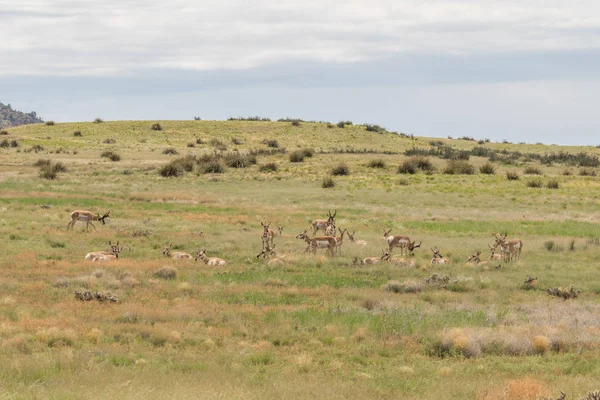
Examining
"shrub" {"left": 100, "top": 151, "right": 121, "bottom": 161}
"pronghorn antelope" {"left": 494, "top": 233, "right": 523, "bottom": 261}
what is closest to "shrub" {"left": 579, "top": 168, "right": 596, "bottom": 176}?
"pronghorn antelope" {"left": 494, "top": 233, "right": 523, "bottom": 261}

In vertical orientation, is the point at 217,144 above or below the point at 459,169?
above

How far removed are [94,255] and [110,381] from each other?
13577mm

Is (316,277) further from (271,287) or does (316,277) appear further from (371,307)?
(371,307)

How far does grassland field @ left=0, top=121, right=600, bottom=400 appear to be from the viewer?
12.5 m

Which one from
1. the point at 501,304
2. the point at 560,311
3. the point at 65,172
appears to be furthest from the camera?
the point at 65,172

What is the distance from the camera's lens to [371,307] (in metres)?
19.0

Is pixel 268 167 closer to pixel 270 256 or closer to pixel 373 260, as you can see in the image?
pixel 270 256

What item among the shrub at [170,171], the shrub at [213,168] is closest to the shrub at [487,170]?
the shrub at [213,168]

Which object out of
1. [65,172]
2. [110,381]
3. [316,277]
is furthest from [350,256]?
[65,172]

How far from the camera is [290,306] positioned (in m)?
18.7

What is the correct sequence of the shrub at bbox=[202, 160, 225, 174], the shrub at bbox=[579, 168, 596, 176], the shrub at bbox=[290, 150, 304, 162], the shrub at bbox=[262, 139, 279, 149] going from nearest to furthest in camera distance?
the shrub at bbox=[202, 160, 225, 174]
the shrub at bbox=[579, 168, 596, 176]
the shrub at bbox=[290, 150, 304, 162]
the shrub at bbox=[262, 139, 279, 149]

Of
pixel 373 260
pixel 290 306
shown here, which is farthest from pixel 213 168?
pixel 290 306

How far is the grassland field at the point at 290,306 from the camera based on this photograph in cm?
1252

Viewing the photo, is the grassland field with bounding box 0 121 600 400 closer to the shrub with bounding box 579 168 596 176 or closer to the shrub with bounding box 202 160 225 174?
the shrub with bounding box 202 160 225 174
